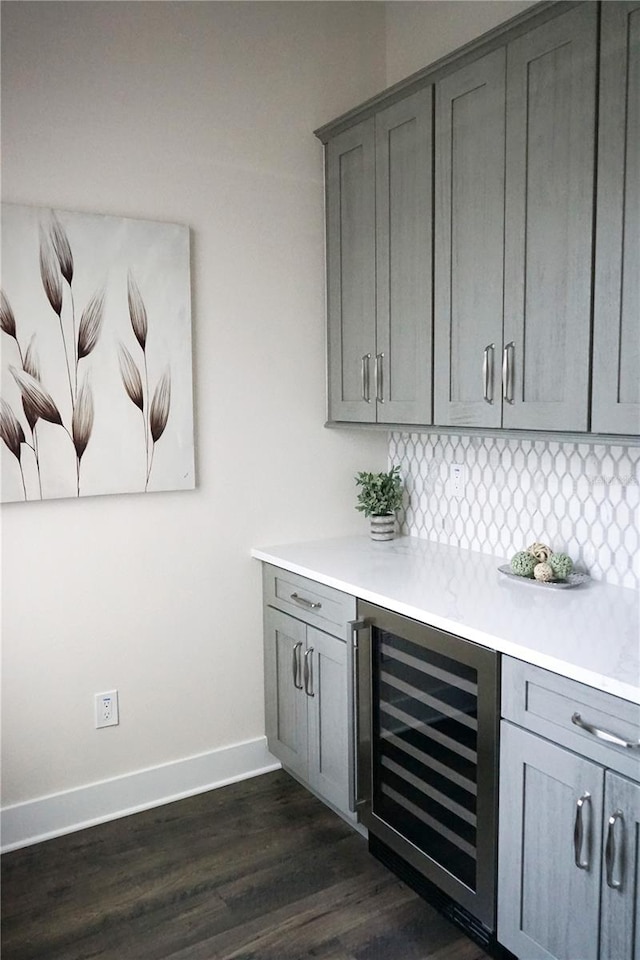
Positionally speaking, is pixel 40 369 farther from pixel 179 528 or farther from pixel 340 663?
pixel 340 663

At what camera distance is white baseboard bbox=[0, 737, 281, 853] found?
256 cm

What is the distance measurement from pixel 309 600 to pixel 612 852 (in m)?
1.27

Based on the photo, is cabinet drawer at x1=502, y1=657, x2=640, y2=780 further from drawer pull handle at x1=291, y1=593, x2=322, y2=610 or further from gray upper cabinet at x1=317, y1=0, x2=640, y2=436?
drawer pull handle at x1=291, y1=593, x2=322, y2=610

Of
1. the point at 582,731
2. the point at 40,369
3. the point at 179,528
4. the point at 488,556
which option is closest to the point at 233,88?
the point at 40,369

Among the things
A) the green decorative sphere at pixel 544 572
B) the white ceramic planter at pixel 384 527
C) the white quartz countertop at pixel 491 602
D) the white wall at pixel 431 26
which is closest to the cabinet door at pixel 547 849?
the white quartz countertop at pixel 491 602

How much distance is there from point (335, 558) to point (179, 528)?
1.86 ft

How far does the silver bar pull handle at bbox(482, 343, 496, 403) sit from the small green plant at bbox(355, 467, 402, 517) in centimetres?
86

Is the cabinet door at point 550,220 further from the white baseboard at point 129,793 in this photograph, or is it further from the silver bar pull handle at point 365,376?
the white baseboard at point 129,793

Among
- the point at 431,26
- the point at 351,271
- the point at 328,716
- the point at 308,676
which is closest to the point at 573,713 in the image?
the point at 328,716

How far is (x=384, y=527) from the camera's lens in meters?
3.04

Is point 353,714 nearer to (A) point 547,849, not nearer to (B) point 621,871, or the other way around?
(A) point 547,849

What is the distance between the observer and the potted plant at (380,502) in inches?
120

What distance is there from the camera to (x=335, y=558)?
2.77 meters

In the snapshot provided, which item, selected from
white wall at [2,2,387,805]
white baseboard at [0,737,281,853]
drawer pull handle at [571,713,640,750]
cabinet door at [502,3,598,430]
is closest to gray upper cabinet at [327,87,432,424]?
white wall at [2,2,387,805]
